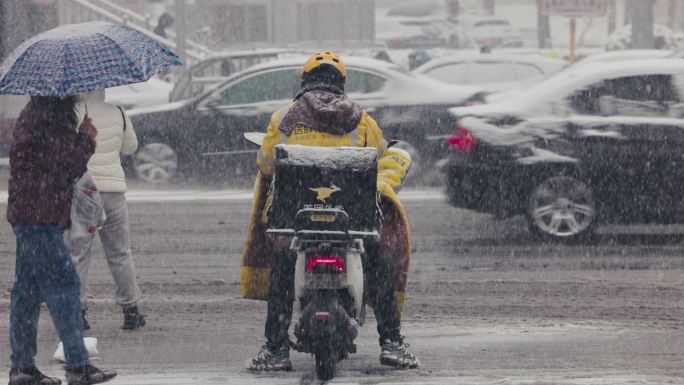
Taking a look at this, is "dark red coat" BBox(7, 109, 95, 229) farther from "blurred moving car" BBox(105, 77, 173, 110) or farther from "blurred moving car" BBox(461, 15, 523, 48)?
"blurred moving car" BBox(461, 15, 523, 48)

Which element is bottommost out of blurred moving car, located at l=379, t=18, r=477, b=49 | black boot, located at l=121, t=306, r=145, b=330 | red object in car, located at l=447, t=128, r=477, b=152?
black boot, located at l=121, t=306, r=145, b=330

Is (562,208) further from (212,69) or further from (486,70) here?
(212,69)

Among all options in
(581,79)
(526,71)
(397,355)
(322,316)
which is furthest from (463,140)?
(526,71)

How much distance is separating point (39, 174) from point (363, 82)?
391 inches

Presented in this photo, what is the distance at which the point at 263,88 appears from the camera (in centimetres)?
1606

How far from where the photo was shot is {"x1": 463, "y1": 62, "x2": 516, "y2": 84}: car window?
749 inches

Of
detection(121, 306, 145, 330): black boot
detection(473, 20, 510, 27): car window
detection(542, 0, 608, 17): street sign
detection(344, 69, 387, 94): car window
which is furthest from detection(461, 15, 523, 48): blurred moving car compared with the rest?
detection(121, 306, 145, 330): black boot

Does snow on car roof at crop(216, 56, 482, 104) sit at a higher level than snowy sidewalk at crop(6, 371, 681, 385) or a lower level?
higher

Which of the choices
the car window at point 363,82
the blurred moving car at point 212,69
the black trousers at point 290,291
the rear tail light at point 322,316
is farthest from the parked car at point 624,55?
the rear tail light at point 322,316

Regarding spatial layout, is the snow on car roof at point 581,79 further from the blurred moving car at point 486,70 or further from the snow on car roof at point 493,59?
the snow on car roof at point 493,59

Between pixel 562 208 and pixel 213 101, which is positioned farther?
pixel 213 101

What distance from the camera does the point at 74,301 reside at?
21.3 ft

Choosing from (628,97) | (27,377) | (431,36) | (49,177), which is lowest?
(27,377)

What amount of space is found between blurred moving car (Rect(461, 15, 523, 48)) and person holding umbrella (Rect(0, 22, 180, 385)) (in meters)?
39.8
